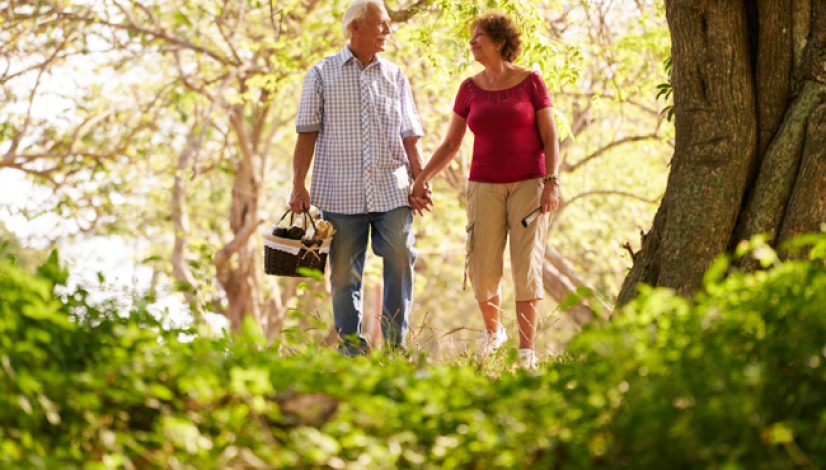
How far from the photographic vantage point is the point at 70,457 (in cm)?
305

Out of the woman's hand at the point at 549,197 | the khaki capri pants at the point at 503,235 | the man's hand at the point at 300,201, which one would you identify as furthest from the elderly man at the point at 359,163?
the woman's hand at the point at 549,197

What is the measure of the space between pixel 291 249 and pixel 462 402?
322cm

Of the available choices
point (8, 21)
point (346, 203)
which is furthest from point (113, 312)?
point (8, 21)

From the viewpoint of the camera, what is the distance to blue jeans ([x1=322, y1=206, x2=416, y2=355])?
635 cm

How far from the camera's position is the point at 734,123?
218 inches

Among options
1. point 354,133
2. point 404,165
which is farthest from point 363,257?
point 354,133

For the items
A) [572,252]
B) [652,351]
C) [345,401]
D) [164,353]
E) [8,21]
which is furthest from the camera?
[572,252]

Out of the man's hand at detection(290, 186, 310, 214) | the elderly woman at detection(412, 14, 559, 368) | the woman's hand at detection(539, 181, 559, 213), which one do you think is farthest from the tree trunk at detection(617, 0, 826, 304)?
the man's hand at detection(290, 186, 310, 214)

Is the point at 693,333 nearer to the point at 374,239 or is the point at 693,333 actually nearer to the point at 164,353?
the point at 164,353

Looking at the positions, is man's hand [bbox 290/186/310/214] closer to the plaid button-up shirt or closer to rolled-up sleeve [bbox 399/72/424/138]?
the plaid button-up shirt

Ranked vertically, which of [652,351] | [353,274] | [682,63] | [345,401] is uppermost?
[682,63]

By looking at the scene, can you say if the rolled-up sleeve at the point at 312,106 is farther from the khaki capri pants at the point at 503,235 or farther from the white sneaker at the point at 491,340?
the white sneaker at the point at 491,340

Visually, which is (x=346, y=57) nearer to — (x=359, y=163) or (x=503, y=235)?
(x=359, y=163)

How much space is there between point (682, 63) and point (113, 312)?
10.9 ft
